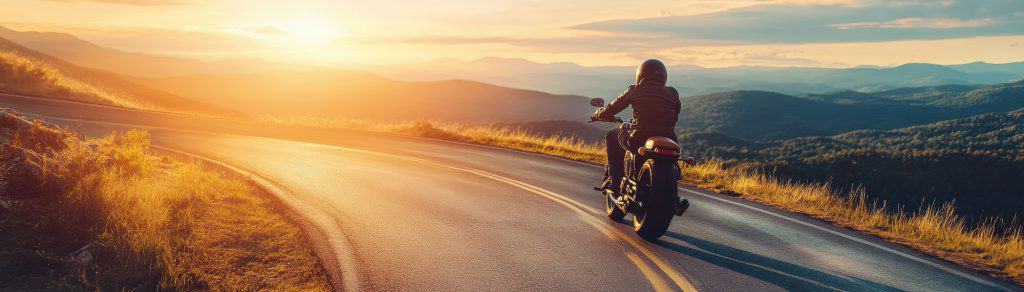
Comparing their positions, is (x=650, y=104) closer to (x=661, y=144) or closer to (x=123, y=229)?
(x=661, y=144)

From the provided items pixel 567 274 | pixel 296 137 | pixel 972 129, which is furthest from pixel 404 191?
pixel 972 129

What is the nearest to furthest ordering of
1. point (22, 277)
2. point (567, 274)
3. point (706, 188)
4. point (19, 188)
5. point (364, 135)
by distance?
point (22, 277)
point (567, 274)
point (19, 188)
point (706, 188)
point (364, 135)

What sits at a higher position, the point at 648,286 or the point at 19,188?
the point at 19,188

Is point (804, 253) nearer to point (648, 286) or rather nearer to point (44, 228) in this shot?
point (648, 286)

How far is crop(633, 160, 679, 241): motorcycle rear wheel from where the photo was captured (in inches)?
247

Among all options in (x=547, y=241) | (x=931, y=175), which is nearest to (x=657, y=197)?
(x=547, y=241)

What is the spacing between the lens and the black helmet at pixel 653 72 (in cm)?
698

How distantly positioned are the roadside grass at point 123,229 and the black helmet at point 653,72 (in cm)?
431

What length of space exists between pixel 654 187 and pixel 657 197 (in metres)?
0.14

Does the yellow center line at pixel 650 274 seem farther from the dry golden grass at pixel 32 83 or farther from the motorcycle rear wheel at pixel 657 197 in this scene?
the dry golden grass at pixel 32 83

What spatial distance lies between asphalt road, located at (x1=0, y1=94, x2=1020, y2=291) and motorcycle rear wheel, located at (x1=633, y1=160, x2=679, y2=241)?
0.20 m

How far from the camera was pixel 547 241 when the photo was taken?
21.5 ft

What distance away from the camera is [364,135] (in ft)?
65.9

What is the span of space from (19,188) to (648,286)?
257 inches
